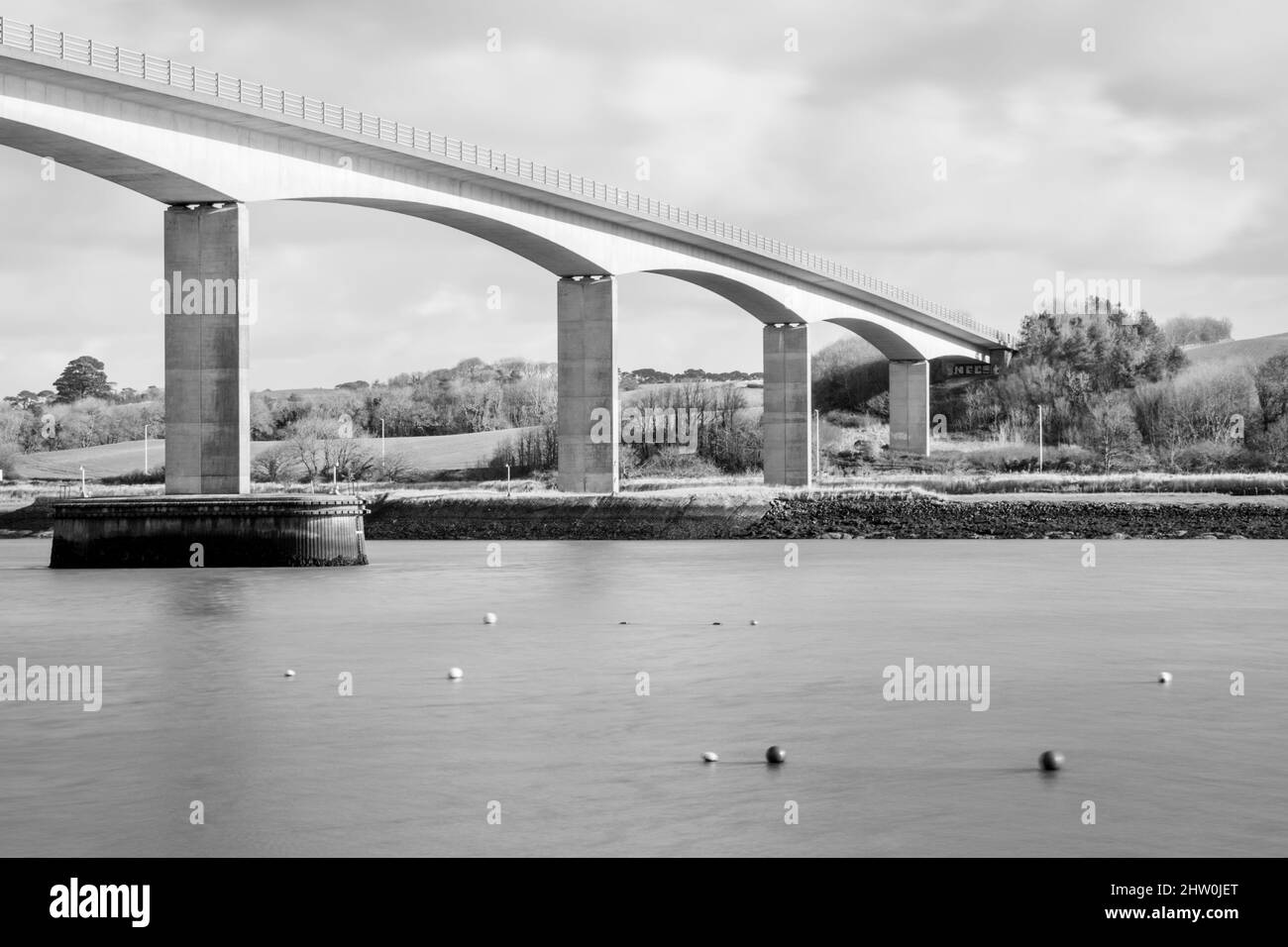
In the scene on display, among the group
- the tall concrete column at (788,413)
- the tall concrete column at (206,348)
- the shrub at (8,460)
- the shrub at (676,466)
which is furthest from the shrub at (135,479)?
the tall concrete column at (206,348)

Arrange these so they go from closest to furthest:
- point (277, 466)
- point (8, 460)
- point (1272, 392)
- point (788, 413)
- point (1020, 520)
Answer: point (1020, 520) → point (788, 413) → point (1272, 392) → point (277, 466) → point (8, 460)

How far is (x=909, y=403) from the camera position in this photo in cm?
11044

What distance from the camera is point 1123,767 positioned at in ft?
36.5

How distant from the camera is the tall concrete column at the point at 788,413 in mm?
79250

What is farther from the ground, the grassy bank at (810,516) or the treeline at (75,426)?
the treeline at (75,426)

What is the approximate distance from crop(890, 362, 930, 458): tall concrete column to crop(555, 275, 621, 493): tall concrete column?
162 ft

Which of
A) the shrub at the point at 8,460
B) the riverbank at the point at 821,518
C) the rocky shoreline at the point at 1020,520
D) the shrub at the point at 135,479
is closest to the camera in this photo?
the rocky shoreline at the point at 1020,520

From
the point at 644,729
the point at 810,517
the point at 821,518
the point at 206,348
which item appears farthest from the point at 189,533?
the point at 644,729

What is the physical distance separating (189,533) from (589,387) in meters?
26.7

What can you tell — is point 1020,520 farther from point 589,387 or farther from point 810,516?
point 589,387

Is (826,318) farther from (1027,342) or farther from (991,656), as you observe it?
(991,656)

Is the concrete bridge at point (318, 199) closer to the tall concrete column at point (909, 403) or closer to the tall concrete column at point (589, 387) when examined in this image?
the tall concrete column at point (589, 387)

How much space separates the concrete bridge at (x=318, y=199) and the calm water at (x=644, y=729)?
13.9m

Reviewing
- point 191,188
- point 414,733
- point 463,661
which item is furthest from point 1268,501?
point 414,733
